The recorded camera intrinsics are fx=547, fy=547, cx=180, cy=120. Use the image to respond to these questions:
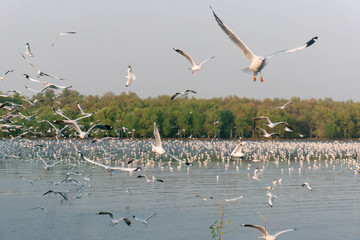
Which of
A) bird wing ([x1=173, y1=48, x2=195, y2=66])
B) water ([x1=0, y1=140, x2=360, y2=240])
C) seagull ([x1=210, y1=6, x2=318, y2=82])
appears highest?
bird wing ([x1=173, y1=48, x2=195, y2=66])

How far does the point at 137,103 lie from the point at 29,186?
14589 cm

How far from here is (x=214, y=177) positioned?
41.6 metres

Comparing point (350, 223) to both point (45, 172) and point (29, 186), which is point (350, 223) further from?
point (45, 172)

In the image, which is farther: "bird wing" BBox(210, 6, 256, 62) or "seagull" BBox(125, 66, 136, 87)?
"seagull" BBox(125, 66, 136, 87)

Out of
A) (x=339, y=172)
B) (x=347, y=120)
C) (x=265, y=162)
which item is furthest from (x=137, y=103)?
(x=339, y=172)

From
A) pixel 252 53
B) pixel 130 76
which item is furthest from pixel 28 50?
pixel 252 53

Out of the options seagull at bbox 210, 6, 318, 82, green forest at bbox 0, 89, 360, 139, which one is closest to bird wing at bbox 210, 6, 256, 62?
seagull at bbox 210, 6, 318, 82

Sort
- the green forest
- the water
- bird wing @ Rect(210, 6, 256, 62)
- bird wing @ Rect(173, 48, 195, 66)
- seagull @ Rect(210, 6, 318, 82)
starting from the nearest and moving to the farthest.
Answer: bird wing @ Rect(210, 6, 256, 62) → seagull @ Rect(210, 6, 318, 82) → bird wing @ Rect(173, 48, 195, 66) → the water → the green forest

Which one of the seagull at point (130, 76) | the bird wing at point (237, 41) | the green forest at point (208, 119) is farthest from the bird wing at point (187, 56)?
the green forest at point (208, 119)

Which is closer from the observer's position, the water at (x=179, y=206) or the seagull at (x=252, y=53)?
the seagull at (x=252, y=53)

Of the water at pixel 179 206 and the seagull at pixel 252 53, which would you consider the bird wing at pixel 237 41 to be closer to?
the seagull at pixel 252 53

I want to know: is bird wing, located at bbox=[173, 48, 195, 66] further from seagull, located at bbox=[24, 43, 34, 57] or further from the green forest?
the green forest

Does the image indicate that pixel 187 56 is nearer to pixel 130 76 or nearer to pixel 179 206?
pixel 130 76

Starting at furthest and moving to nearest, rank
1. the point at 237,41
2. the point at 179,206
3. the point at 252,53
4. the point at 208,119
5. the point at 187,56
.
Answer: the point at 208,119
the point at 179,206
the point at 187,56
the point at 252,53
the point at 237,41
